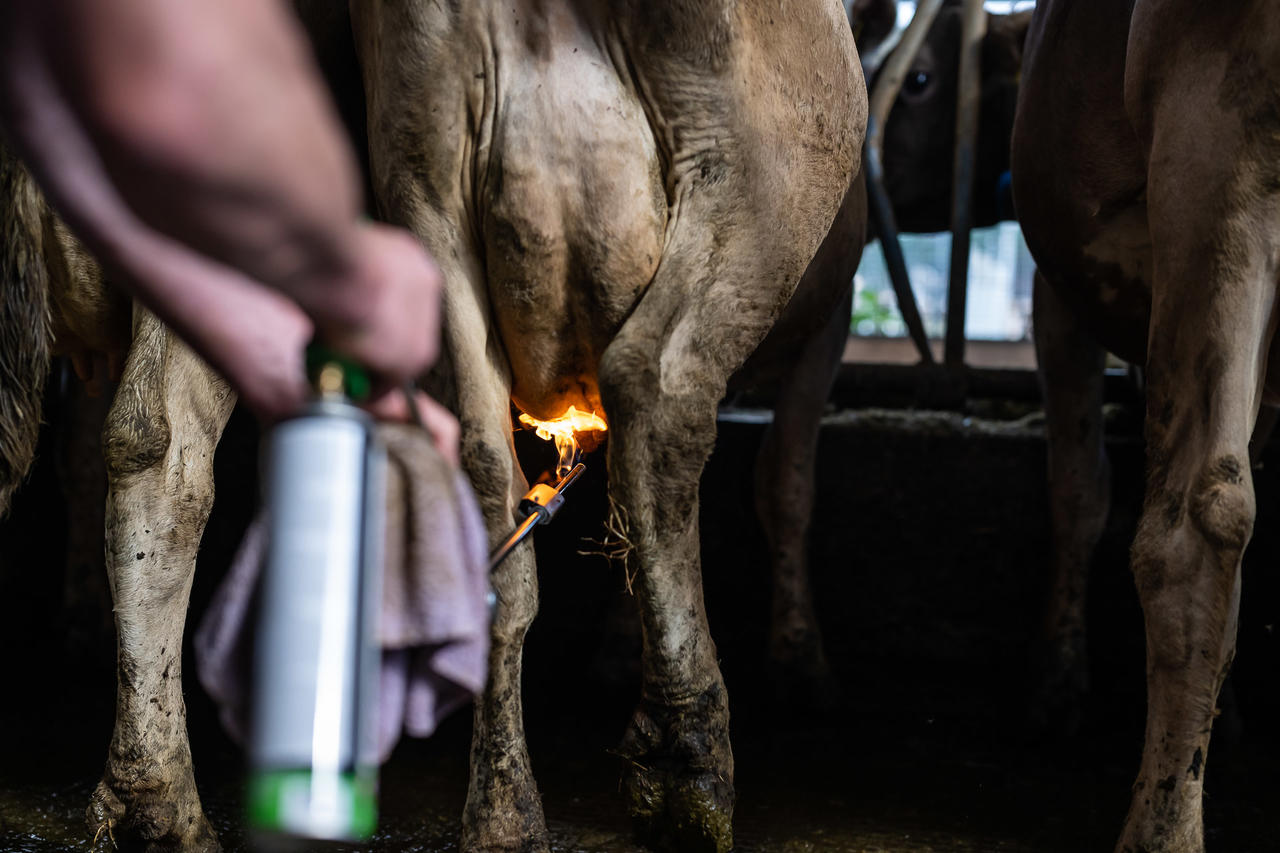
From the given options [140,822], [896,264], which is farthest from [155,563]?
[896,264]

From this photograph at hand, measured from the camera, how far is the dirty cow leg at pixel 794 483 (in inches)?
153

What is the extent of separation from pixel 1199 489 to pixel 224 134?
1.90m

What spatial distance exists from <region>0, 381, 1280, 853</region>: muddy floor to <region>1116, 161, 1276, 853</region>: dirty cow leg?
47 centimetres

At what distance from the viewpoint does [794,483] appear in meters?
4.04

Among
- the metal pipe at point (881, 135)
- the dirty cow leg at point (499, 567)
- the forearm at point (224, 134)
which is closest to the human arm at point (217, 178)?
the forearm at point (224, 134)

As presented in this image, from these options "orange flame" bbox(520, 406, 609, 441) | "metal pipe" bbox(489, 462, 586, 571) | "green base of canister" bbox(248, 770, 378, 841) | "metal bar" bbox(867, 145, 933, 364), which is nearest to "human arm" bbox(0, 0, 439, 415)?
"green base of canister" bbox(248, 770, 378, 841)

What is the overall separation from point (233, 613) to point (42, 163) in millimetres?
299

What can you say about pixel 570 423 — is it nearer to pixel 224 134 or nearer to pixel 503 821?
pixel 503 821

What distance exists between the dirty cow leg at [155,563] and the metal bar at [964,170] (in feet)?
10.5

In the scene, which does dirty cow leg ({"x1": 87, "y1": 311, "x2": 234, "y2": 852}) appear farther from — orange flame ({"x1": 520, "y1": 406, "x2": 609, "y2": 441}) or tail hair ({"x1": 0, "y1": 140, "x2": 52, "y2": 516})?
orange flame ({"x1": 520, "y1": 406, "x2": 609, "y2": 441})

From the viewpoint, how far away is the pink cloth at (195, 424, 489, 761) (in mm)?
726

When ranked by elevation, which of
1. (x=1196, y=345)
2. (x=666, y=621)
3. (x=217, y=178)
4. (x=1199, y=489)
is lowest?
(x=666, y=621)

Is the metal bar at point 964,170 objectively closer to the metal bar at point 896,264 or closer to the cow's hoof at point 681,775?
the metal bar at point 896,264

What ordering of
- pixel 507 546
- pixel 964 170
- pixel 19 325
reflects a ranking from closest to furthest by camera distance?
pixel 507 546
pixel 19 325
pixel 964 170
